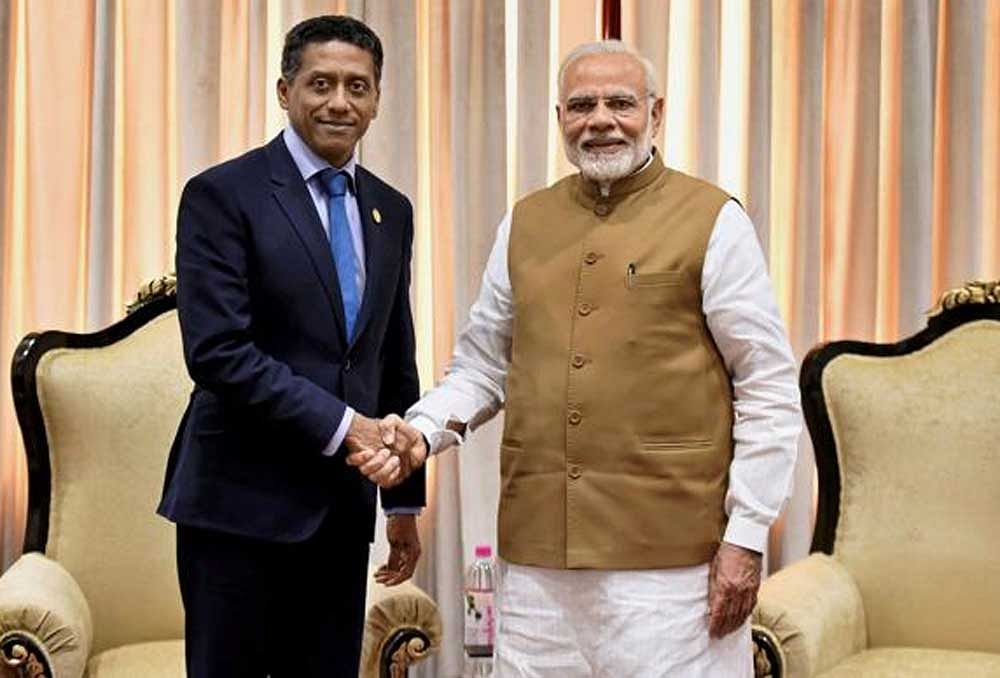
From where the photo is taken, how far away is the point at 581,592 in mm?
2119

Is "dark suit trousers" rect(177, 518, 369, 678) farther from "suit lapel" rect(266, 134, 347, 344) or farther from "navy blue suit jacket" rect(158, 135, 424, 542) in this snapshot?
"suit lapel" rect(266, 134, 347, 344)

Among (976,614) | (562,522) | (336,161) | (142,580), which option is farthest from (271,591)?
(976,614)

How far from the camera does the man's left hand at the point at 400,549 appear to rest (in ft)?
7.85

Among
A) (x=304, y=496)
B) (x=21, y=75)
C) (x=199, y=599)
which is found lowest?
(x=199, y=599)

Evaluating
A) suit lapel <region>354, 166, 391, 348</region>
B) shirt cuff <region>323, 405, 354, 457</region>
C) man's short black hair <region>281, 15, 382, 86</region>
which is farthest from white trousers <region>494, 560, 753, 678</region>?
man's short black hair <region>281, 15, 382, 86</region>

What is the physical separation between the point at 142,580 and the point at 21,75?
4.59 feet

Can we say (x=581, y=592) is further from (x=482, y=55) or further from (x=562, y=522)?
(x=482, y=55)

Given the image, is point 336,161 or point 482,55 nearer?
point 336,161

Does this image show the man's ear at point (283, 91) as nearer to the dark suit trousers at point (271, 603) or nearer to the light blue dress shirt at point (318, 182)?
the light blue dress shirt at point (318, 182)

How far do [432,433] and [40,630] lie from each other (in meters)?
0.84

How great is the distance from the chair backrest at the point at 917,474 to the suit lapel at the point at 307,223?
1414 millimetres

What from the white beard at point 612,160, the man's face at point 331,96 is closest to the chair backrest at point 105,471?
the man's face at point 331,96

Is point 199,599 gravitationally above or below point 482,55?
below

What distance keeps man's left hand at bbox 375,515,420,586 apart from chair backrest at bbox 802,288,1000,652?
1.09 meters
